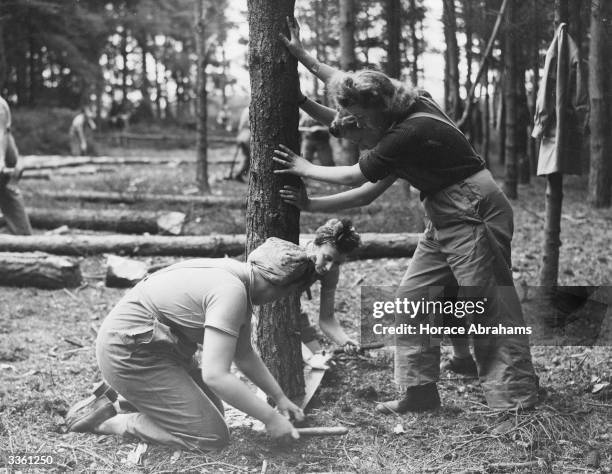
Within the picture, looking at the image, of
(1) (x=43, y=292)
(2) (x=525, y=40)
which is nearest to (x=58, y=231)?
(1) (x=43, y=292)

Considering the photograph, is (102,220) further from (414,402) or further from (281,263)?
(281,263)

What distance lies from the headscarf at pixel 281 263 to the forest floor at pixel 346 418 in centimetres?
95

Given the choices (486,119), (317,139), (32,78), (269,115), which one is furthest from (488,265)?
(32,78)

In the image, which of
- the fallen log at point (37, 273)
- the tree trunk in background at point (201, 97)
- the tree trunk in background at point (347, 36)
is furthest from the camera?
the tree trunk in background at point (201, 97)

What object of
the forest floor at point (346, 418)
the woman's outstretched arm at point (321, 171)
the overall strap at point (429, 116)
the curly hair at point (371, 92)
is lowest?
the forest floor at point (346, 418)

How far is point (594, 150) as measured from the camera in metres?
11.9

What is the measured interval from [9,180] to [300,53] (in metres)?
5.79

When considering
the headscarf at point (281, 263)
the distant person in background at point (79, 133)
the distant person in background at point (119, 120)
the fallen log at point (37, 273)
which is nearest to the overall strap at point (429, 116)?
the headscarf at point (281, 263)

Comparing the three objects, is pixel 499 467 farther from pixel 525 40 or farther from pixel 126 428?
pixel 525 40

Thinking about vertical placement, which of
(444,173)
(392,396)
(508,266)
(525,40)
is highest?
(525,40)

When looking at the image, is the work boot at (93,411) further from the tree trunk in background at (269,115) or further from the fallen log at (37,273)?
the fallen log at (37,273)

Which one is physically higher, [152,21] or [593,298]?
[152,21]

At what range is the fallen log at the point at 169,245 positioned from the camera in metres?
7.96

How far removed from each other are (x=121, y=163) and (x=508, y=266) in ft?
70.5
